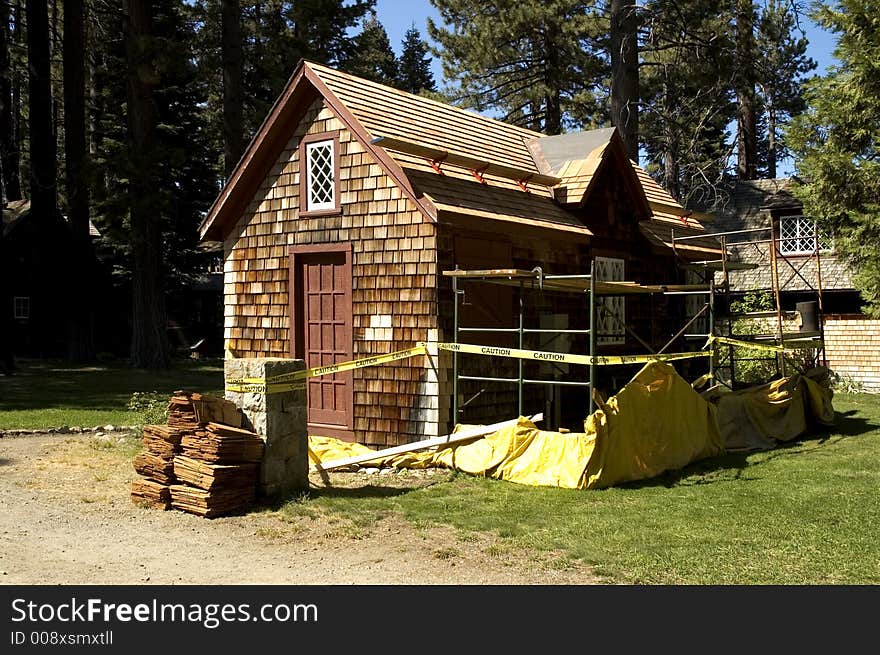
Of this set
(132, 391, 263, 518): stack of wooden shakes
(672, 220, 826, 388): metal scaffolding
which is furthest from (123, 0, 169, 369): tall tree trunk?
(132, 391, 263, 518): stack of wooden shakes

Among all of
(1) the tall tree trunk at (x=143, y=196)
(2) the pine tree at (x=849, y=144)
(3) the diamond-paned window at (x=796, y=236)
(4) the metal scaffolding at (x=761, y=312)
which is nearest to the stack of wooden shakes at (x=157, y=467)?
(4) the metal scaffolding at (x=761, y=312)

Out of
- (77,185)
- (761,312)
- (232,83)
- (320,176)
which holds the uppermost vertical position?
(232,83)

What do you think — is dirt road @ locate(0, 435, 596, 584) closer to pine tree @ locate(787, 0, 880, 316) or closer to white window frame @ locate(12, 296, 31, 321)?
pine tree @ locate(787, 0, 880, 316)

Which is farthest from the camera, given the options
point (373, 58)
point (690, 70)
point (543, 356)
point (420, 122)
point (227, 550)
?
point (373, 58)

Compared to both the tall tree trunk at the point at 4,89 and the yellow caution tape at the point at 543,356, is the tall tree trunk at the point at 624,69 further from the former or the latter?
the tall tree trunk at the point at 4,89

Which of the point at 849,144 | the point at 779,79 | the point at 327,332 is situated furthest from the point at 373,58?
the point at 327,332

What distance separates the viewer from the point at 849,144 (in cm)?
1902

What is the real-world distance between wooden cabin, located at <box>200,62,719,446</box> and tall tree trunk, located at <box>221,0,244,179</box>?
7.96m

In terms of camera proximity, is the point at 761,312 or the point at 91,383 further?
the point at 91,383

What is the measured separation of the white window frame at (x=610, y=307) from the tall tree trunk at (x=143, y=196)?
14.3m

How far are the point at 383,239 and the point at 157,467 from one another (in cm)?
485

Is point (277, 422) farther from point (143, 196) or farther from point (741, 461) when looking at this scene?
point (143, 196)

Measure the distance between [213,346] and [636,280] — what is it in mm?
24490

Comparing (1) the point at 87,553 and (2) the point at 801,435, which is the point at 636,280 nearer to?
(2) the point at 801,435
